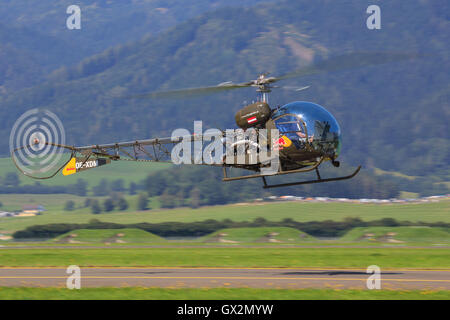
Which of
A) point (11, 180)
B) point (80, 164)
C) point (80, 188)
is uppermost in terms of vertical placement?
point (11, 180)

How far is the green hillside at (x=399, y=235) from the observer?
5151cm

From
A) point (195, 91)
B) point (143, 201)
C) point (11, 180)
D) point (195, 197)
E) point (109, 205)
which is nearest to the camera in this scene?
point (195, 91)

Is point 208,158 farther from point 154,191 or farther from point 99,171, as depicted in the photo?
point 99,171

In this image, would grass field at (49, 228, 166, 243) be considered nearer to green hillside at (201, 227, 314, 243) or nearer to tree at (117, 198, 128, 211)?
green hillside at (201, 227, 314, 243)

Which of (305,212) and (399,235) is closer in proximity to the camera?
(399,235)

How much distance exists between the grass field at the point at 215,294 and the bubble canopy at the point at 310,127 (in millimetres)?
5039

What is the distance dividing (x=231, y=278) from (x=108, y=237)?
116 feet

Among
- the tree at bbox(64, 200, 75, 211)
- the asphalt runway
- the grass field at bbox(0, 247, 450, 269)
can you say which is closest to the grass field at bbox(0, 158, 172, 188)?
the tree at bbox(64, 200, 75, 211)

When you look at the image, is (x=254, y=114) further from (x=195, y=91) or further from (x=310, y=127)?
(x=195, y=91)

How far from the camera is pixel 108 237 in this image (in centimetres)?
5697

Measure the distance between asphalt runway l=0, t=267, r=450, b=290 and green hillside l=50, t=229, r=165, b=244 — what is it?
89.9 feet

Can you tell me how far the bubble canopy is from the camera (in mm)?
21359

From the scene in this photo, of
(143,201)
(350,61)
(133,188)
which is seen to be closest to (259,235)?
(350,61)
